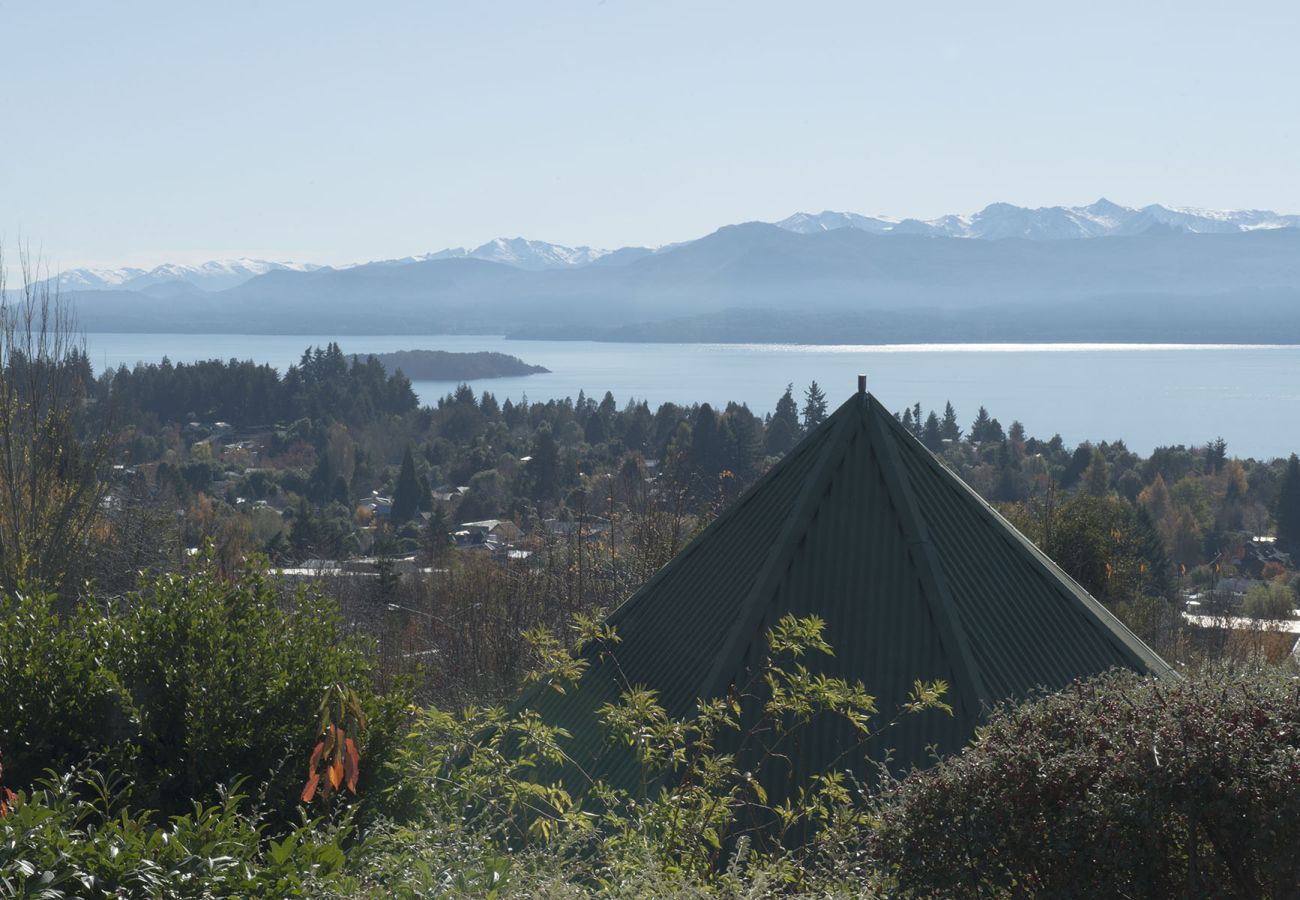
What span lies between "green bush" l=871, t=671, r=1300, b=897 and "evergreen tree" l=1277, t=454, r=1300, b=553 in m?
85.4

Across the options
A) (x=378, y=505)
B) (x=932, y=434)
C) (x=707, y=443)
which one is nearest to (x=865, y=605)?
(x=707, y=443)

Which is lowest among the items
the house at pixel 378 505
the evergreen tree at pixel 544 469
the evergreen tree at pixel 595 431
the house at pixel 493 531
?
the house at pixel 378 505

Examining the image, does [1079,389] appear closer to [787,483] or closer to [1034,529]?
[1034,529]

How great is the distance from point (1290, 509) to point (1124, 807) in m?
87.2

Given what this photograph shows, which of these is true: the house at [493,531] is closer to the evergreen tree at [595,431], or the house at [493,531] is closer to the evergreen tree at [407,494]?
the evergreen tree at [407,494]

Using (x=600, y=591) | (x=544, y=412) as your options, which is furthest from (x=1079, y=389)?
(x=600, y=591)

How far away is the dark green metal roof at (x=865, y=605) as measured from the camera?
6.89m

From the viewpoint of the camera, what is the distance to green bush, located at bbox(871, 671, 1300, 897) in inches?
140

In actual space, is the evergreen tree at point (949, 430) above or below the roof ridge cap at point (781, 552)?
below

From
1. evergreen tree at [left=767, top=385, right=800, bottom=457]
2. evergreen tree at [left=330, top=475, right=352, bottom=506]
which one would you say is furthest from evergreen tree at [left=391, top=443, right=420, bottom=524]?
evergreen tree at [left=767, top=385, right=800, bottom=457]

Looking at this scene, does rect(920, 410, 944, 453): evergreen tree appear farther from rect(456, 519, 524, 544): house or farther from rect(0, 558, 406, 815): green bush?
rect(0, 558, 406, 815): green bush

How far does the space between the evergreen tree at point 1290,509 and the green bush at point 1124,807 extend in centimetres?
8539

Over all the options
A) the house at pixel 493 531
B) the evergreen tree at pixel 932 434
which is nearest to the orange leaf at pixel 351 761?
the house at pixel 493 531

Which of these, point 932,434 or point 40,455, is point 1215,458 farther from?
point 40,455
